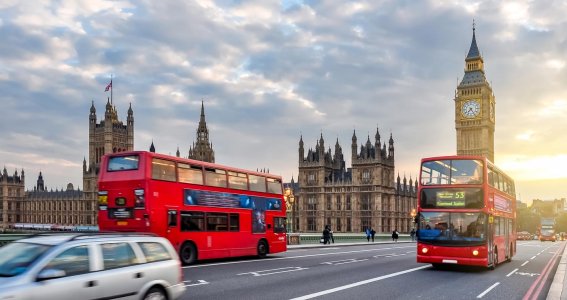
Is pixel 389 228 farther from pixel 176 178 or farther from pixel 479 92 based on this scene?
pixel 176 178

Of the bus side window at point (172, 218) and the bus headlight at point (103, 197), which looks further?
the bus headlight at point (103, 197)

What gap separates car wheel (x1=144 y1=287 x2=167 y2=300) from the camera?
372 inches

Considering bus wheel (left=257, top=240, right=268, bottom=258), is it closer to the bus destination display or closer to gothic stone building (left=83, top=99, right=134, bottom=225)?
the bus destination display

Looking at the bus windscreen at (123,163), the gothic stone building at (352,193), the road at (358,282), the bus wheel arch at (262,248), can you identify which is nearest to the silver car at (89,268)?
the road at (358,282)

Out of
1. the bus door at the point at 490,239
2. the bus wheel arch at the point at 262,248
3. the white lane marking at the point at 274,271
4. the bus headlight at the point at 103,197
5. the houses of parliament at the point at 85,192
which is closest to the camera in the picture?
the white lane marking at the point at 274,271

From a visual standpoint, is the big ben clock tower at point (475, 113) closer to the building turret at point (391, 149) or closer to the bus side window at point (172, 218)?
the building turret at point (391, 149)

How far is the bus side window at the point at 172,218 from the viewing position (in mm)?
20219

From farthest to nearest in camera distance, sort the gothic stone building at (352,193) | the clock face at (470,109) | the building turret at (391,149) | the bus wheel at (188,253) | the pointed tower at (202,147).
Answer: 1. the pointed tower at (202,147)
2. the clock face at (470,109)
3. the building turret at (391,149)
4. the gothic stone building at (352,193)
5. the bus wheel at (188,253)

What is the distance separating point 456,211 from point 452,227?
24.6 inches

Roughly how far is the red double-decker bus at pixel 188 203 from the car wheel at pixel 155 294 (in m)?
9.76

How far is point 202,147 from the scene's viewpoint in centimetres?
13800

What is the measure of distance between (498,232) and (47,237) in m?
18.6

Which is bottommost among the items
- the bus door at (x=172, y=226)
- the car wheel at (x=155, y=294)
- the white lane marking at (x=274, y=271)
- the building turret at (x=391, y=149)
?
the white lane marking at (x=274, y=271)

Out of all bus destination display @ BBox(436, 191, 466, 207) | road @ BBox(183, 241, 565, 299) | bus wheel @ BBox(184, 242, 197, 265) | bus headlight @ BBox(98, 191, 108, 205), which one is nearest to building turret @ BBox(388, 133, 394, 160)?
road @ BBox(183, 241, 565, 299)
